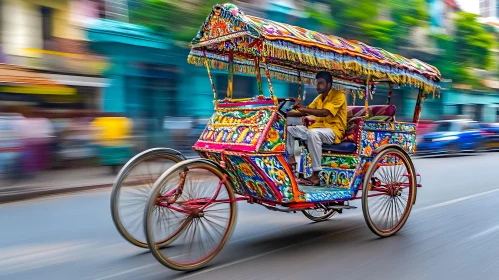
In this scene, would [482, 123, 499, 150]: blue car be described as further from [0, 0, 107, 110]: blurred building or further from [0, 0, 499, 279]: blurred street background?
[0, 0, 107, 110]: blurred building

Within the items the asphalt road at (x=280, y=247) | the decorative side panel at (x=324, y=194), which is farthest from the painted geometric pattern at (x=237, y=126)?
the asphalt road at (x=280, y=247)

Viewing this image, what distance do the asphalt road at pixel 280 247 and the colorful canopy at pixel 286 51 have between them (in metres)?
1.88

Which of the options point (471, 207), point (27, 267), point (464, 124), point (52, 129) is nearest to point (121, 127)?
point (52, 129)

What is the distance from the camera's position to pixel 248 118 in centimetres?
476

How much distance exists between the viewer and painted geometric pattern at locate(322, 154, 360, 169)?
5.57 m

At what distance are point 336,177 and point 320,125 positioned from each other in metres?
0.66

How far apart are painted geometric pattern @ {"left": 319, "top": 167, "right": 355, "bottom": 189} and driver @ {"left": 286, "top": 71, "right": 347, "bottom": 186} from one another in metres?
0.20

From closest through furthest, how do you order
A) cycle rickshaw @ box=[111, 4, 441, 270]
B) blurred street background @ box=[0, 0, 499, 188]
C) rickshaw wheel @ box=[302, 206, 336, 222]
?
cycle rickshaw @ box=[111, 4, 441, 270], rickshaw wheel @ box=[302, 206, 336, 222], blurred street background @ box=[0, 0, 499, 188]

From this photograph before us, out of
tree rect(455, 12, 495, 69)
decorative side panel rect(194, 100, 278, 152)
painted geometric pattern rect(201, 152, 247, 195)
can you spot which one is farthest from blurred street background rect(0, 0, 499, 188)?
painted geometric pattern rect(201, 152, 247, 195)

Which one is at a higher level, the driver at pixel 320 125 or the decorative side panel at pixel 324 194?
the driver at pixel 320 125

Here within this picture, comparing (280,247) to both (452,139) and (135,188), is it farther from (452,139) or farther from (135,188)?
(452,139)

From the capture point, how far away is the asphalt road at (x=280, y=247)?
4219 mm

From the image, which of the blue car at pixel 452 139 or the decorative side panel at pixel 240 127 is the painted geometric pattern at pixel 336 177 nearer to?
the decorative side panel at pixel 240 127

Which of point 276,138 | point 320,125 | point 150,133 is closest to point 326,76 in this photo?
point 320,125
